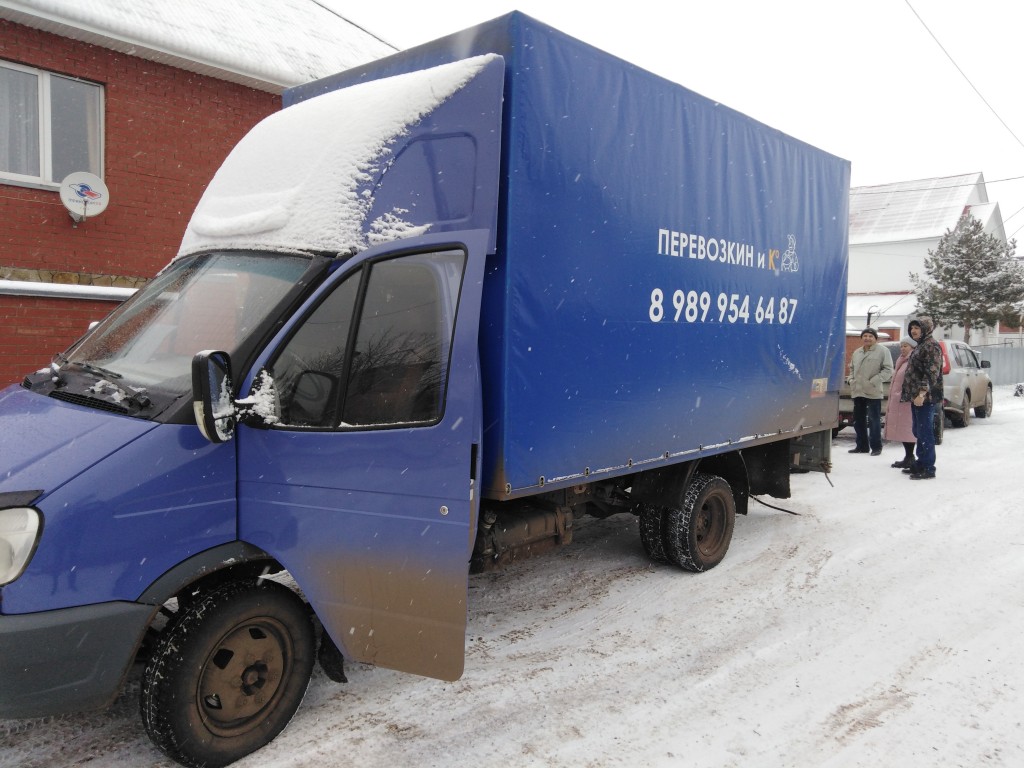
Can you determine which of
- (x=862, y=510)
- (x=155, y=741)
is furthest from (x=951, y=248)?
(x=155, y=741)

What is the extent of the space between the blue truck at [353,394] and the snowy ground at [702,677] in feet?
1.27

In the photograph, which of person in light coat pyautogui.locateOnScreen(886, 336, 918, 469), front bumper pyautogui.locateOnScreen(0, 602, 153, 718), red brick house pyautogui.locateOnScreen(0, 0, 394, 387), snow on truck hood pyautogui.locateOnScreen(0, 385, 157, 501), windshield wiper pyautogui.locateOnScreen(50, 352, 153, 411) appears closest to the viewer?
front bumper pyautogui.locateOnScreen(0, 602, 153, 718)

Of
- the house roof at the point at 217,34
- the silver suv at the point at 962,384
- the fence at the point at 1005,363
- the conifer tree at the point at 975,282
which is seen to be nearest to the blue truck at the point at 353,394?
the house roof at the point at 217,34

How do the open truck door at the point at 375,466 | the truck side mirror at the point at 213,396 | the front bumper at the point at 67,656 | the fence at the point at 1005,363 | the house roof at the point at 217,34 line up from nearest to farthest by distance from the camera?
the front bumper at the point at 67,656 < the truck side mirror at the point at 213,396 < the open truck door at the point at 375,466 < the house roof at the point at 217,34 < the fence at the point at 1005,363

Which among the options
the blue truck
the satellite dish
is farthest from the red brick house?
the blue truck

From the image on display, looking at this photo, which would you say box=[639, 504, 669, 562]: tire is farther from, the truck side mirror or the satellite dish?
the satellite dish

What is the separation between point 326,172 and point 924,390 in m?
7.58

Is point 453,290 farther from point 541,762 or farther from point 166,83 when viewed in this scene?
point 166,83

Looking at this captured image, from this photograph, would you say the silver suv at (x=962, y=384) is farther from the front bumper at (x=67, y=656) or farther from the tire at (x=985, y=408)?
the front bumper at (x=67, y=656)

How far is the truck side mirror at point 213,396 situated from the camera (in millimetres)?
2656

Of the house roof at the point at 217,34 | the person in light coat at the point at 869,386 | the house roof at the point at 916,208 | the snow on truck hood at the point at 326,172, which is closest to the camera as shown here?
the snow on truck hood at the point at 326,172

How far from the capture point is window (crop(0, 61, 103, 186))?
331 inches

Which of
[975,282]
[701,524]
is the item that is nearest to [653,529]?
[701,524]

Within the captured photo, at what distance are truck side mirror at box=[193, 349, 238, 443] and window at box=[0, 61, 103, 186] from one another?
24.5 feet
